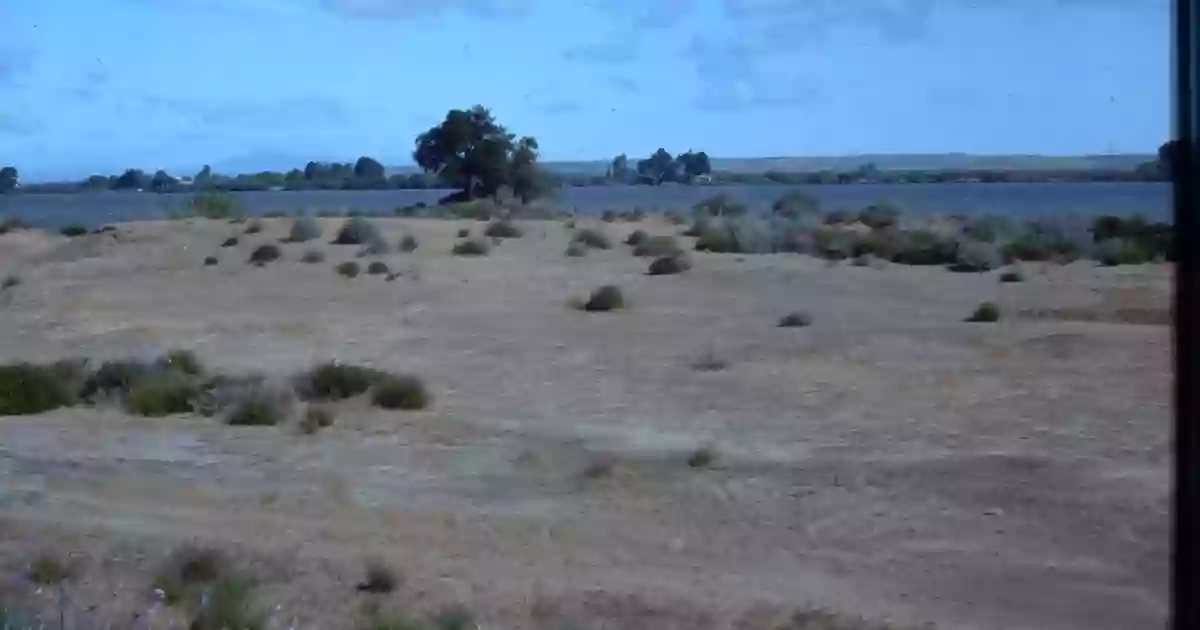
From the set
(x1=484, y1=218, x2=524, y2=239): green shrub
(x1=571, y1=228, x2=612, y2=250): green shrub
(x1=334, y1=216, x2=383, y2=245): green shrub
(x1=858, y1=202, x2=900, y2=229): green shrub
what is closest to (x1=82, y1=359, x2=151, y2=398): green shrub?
(x1=334, y1=216, x2=383, y2=245): green shrub

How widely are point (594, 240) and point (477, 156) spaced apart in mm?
44404

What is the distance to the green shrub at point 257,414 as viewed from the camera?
2630cm

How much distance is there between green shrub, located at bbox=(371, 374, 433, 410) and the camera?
27.7m

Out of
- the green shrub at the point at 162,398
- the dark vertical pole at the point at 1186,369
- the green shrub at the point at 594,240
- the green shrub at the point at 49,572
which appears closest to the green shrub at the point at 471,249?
the green shrub at the point at 594,240

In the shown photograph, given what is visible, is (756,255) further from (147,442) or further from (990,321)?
A: (147,442)

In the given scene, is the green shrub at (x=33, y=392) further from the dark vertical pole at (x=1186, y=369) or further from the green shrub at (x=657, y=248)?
the green shrub at (x=657, y=248)

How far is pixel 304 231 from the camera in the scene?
2867 inches

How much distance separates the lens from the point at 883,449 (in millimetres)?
22766

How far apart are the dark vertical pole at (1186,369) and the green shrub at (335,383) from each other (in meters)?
22.2

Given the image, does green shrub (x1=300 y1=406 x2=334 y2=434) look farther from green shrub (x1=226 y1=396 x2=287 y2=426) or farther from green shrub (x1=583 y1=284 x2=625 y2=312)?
green shrub (x1=583 y1=284 x2=625 y2=312)

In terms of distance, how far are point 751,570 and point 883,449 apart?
7191 millimetres

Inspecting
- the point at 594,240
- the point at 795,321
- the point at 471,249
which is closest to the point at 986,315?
the point at 795,321

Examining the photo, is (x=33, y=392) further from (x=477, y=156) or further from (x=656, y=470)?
(x=477, y=156)

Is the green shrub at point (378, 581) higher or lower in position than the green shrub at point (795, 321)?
higher
